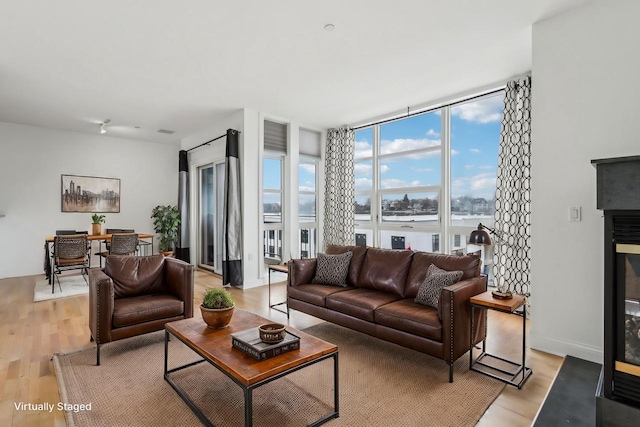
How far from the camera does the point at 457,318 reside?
8.06 ft

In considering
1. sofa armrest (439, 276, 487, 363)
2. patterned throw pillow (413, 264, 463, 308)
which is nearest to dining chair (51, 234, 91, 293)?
patterned throw pillow (413, 264, 463, 308)

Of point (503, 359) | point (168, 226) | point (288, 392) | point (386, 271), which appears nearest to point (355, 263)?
point (386, 271)

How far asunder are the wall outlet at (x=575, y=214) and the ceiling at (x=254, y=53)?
162cm

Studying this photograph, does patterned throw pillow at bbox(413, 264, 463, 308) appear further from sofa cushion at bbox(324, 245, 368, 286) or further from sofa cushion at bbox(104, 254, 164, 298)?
sofa cushion at bbox(104, 254, 164, 298)

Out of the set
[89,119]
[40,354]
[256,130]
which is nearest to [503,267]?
[256,130]

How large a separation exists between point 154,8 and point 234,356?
2.71 metres

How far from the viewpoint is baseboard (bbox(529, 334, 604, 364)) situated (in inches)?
104

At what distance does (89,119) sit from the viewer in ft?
19.1

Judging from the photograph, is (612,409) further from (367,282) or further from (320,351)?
(367,282)

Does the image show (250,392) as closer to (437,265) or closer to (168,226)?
(437,265)

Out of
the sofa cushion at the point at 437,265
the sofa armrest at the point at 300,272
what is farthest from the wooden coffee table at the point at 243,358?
the sofa cushion at the point at 437,265

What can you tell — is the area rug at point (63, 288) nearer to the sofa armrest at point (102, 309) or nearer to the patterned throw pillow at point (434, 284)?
the sofa armrest at point (102, 309)

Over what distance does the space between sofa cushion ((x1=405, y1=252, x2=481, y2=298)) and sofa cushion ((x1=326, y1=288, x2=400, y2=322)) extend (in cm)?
19

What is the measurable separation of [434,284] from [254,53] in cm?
284
